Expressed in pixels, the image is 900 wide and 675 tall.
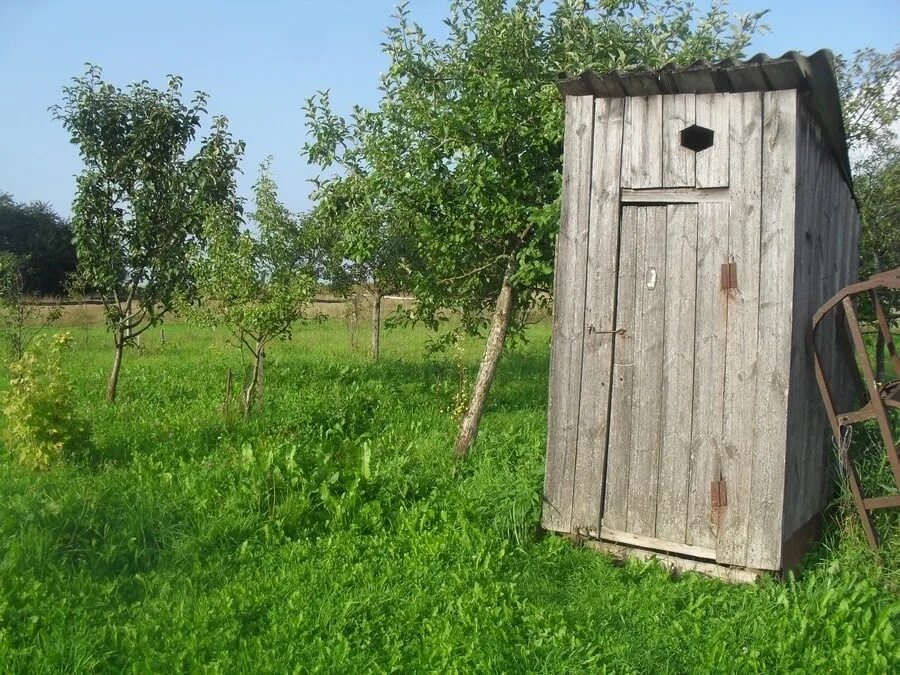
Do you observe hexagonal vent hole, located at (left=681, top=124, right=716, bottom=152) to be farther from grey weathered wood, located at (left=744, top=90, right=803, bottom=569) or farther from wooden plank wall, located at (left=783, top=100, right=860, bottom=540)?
wooden plank wall, located at (left=783, top=100, right=860, bottom=540)

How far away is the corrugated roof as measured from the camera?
4.57 m

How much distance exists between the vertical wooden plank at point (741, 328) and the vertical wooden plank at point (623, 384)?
2.02 ft

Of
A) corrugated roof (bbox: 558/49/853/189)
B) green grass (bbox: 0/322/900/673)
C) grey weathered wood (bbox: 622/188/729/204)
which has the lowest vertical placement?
green grass (bbox: 0/322/900/673)

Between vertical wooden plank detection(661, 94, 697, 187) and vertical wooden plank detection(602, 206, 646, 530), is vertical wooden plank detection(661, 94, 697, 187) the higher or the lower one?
the higher one

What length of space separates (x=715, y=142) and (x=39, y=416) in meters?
5.77

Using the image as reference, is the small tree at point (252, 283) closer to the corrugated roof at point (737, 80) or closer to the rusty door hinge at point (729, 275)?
the corrugated roof at point (737, 80)

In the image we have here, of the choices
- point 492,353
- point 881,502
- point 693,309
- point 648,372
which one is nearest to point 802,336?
point 693,309

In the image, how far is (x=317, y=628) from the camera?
13.4ft

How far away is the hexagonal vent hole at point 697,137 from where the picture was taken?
5.14 metres

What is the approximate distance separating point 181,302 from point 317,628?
6441mm

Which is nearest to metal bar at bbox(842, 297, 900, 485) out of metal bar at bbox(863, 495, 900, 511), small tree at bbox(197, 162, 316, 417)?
metal bar at bbox(863, 495, 900, 511)

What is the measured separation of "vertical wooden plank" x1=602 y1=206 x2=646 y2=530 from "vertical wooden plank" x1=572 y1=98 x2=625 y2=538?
45mm

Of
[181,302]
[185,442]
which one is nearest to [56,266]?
[181,302]

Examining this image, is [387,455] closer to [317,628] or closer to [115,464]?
[115,464]
